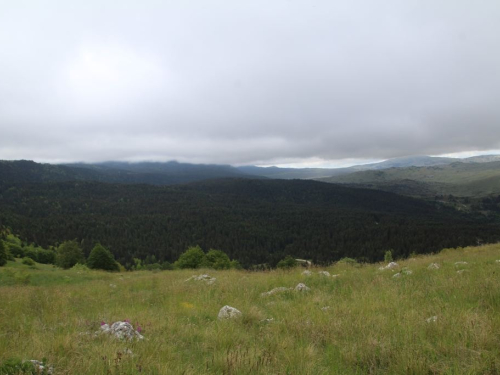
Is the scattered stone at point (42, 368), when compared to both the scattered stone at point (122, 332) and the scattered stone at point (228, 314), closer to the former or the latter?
the scattered stone at point (122, 332)

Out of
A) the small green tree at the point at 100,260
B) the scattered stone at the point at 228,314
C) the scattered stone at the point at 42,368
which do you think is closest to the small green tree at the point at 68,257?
the small green tree at the point at 100,260

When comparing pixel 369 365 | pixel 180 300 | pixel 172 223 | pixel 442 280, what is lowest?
pixel 172 223

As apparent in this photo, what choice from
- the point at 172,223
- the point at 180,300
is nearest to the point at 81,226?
the point at 172,223

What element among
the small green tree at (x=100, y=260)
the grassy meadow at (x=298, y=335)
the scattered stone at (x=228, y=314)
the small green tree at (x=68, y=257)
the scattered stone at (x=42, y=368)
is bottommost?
the small green tree at (x=68, y=257)

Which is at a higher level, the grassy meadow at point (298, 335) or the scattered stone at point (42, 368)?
the scattered stone at point (42, 368)

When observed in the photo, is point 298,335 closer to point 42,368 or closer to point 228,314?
point 228,314

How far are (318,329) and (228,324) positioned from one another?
1.79 metres

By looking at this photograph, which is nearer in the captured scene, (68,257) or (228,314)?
(228,314)

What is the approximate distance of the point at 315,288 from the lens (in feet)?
29.1

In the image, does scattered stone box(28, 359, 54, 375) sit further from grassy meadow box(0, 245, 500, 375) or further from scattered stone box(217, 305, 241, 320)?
scattered stone box(217, 305, 241, 320)

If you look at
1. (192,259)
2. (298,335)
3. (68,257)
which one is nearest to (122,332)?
(298,335)

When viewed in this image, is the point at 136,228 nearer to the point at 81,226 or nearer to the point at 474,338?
the point at 81,226

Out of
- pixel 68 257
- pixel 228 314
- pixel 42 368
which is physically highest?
pixel 42 368

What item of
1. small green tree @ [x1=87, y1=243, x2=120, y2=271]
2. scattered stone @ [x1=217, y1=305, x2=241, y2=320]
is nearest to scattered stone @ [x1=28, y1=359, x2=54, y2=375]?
scattered stone @ [x1=217, y1=305, x2=241, y2=320]
